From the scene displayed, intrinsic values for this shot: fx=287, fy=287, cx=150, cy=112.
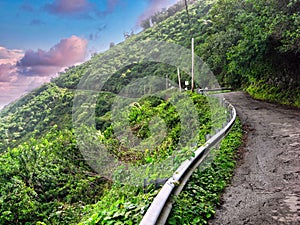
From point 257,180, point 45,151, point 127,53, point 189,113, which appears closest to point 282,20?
point 189,113

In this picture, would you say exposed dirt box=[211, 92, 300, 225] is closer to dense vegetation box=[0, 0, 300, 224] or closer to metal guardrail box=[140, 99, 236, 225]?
dense vegetation box=[0, 0, 300, 224]

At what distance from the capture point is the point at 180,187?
416 cm

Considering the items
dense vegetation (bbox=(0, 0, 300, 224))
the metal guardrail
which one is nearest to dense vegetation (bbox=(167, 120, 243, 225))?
dense vegetation (bbox=(0, 0, 300, 224))

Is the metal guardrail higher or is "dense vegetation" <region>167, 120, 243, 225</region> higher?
the metal guardrail

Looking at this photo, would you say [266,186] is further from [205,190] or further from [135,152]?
[135,152]

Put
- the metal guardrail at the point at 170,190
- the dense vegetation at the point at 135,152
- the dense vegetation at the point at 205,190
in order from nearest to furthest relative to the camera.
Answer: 1. the metal guardrail at the point at 170,190
2. the dense vegetation at the point at 205,190
3. the dense vegetation at the point at 135,152

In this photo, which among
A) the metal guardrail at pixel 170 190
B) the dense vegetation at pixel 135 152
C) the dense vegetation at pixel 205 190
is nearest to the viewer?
the metal guardrail at pixel 170 190

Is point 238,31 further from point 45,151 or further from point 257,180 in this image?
point 257,180

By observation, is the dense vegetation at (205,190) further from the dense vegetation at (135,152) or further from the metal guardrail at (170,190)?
the metal guardrail at (170,190)

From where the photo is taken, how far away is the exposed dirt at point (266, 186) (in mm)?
3654

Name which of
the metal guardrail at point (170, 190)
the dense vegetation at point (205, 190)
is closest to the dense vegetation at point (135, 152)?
the dense vegetation at point (205, 190)

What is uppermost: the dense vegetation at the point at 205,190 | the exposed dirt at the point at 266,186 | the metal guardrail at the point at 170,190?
the metal guardrail at the point at 170,190

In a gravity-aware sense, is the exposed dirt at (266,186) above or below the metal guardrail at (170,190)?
below

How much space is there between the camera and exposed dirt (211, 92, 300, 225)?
144 inches
